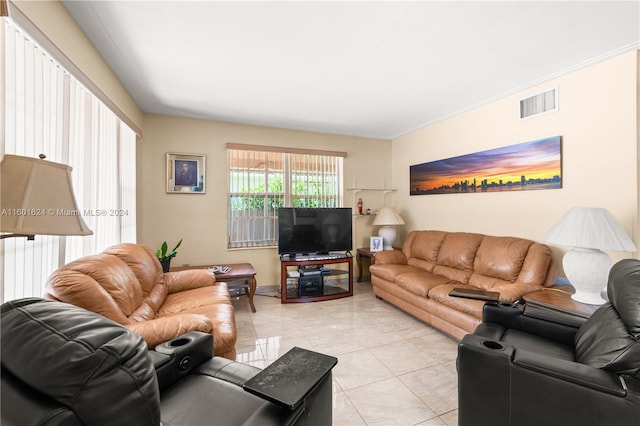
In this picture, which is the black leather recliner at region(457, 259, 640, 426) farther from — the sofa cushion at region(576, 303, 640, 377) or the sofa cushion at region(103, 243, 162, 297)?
the sofa cushion at region(103, 243, 162, 297)

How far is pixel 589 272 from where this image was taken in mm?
2051

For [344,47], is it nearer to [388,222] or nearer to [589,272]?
[589,272]

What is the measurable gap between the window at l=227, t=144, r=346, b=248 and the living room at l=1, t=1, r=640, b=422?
156mm

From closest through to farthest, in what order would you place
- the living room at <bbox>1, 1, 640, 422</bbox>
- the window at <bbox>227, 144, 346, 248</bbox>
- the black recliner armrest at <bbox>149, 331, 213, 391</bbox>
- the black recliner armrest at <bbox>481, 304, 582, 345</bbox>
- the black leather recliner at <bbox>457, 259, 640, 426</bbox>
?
the black leather recliner at <bbox>457, 259, 640, 426</bbox>
the black recliner armrest at <bbox>149, 331, 213, 391</bbox>
the black recliner armrest at <bbox>481, 304, 582, 345</bbox>
the living room at <bbox>1, 1, 640, 422</bbox>
the window at <bbox>227, 144, 346, 248</bbox>

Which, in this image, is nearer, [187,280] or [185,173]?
[187,280]

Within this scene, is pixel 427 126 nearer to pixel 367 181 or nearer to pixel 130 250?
pixel 367 181

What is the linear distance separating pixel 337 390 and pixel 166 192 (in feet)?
11.0

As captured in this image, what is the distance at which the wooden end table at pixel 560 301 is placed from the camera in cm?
191

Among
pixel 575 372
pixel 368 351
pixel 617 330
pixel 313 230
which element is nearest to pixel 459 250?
pixel 368 351

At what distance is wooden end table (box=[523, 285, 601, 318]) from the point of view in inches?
75.4

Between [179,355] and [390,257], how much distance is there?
10.3 feet

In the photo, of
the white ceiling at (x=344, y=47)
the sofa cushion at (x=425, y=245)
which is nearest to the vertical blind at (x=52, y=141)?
the white ceiling at (x=344, y=47)

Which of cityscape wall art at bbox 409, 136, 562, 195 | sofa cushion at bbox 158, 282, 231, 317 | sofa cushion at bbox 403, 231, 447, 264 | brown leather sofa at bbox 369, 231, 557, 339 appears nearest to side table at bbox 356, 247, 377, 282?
brown leather sofa at bbox 369, 231, 557, 339

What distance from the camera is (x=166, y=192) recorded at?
387 cm
